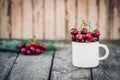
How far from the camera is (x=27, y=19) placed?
3285 mm

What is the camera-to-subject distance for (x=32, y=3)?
327cm

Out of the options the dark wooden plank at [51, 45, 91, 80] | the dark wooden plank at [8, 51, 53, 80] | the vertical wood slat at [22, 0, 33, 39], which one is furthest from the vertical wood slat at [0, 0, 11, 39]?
the dark wooden plank at [51, 45, 91, 80]

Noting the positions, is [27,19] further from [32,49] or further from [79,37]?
[79,37]

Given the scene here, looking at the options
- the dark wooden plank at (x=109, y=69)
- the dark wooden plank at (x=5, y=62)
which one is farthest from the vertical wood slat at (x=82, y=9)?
the dark wooden plank at (x=5, y=62)

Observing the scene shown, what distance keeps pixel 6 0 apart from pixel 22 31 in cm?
32

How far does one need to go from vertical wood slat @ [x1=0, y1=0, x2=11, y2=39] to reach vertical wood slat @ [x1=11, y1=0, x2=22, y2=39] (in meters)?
0.04

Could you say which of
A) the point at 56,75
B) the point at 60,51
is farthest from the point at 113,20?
the point at 56,75

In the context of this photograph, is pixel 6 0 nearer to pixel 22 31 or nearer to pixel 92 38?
pixel 22 31

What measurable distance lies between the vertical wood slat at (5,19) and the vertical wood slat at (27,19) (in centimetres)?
15

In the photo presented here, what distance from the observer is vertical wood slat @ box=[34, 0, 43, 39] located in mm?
3264

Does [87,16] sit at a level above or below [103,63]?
above

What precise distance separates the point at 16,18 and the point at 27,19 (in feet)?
0.34

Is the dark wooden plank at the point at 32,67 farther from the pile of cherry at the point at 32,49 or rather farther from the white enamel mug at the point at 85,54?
the white enamel mug at the point at 85,54

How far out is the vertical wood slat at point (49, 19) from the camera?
10.7 ft
